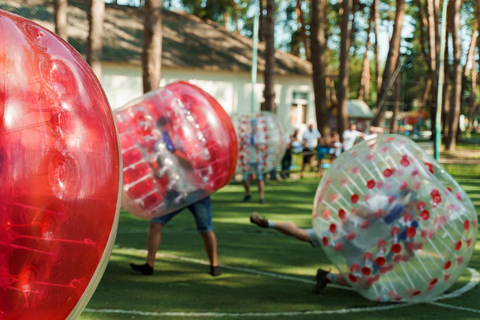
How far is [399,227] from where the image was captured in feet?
20.8

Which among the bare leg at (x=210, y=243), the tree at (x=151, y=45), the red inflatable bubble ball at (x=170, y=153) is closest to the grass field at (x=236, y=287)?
the bare leg at (x=210, y=243)

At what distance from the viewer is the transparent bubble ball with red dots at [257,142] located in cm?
1537

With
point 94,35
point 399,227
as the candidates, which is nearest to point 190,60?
point 94,35

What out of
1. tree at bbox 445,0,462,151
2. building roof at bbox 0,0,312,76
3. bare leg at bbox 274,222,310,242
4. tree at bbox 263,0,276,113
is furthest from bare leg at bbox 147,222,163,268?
tree at bbox 445,0,462,151

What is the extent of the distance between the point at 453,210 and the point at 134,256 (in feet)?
14.3

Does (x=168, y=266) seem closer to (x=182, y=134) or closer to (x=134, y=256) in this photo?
(x=134, y=256)

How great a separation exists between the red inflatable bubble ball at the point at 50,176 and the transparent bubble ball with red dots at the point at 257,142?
12204 millimetres

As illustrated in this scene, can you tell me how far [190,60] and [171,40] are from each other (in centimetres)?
203

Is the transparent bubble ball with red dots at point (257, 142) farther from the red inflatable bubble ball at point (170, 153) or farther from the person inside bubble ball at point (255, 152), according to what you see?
→ the red inflatable bubble ball at point (170, 153)

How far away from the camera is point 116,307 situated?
638cm

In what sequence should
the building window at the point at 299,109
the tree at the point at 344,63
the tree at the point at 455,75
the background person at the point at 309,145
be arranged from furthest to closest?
the building window at the point at 299,109 → the tree at the point at 455,75 → the tree at the point at 344,63 → the background person at the point at 309,145

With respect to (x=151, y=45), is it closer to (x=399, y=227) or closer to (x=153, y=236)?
(x=153, y=236)

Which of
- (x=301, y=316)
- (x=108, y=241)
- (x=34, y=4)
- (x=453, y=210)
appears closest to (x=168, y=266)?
(x=301, y=316)

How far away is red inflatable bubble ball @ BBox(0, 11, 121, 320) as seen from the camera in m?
2.71
